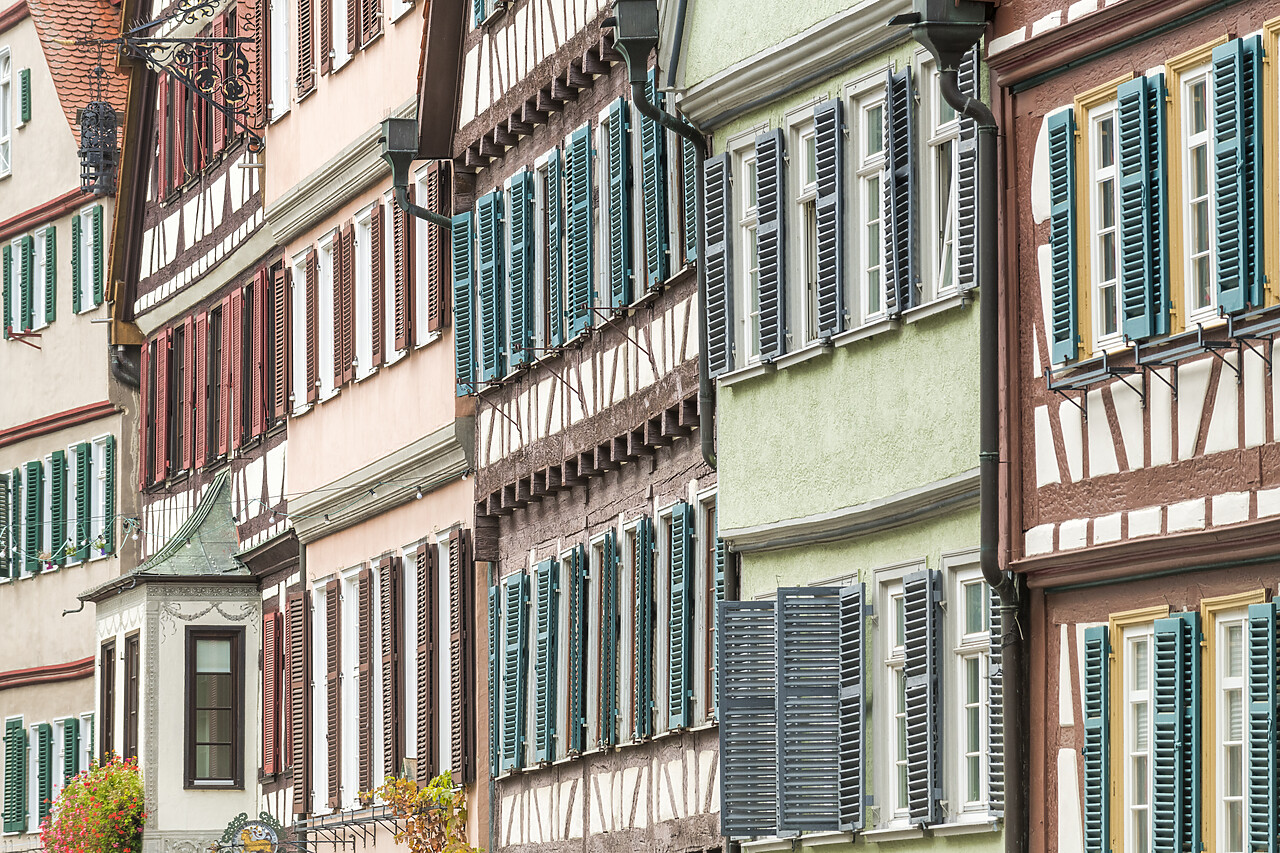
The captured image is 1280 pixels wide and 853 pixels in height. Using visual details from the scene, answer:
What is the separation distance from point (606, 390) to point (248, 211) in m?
11.6

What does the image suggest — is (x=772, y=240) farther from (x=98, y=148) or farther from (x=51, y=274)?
(x=51, y=274)

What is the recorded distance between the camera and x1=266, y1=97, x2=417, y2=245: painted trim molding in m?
30.7

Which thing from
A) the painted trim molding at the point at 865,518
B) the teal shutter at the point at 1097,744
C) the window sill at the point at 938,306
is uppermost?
the window sill at the point at 938,306

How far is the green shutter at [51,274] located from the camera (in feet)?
147

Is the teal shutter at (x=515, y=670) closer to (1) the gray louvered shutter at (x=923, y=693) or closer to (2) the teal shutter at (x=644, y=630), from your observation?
(2) the teal shutter at (x=644, y=630)

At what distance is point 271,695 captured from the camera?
34656 mm

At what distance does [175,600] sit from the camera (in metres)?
36.1

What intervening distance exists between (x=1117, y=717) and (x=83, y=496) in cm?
2850

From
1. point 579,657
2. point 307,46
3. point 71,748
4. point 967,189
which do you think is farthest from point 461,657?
point 71,748

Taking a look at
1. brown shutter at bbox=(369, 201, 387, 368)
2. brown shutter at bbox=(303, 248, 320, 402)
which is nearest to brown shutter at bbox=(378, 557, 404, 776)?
brown shutter at bbox=(369, 201, 387, 368)

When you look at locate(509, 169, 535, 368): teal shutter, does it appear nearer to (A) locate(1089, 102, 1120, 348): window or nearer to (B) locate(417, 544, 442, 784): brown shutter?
(B) locate(417, 544, 442, 784): brown shutter

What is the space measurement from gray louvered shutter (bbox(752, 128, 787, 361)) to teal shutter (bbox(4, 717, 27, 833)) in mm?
25686

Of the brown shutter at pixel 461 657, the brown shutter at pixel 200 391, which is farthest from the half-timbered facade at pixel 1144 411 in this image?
the brown shutter at pixel 200 391

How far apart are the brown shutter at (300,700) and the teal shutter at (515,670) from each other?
6224mm
